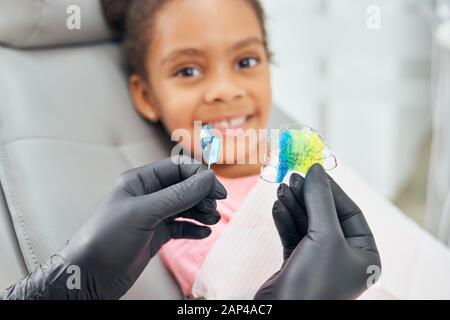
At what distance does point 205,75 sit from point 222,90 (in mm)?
45

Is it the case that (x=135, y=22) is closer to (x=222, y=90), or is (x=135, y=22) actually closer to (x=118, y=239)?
(x=222, y=90)

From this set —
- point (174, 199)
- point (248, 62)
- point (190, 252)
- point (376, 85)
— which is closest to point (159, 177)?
point (174, 199)

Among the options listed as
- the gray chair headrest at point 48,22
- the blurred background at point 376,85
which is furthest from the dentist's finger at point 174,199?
the blurred background at point 376,85

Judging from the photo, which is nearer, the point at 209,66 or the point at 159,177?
the point at 159,177

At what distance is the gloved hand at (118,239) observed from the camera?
0.62 m

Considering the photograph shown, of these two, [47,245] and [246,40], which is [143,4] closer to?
[246,40]

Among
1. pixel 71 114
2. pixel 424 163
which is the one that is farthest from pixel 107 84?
pixel 424 163

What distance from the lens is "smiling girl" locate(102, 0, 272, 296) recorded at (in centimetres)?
84

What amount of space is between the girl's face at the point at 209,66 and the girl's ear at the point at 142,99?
0.03 metres

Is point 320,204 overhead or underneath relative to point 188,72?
underneath

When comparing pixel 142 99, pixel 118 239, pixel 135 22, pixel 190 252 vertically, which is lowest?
pixel 190 252

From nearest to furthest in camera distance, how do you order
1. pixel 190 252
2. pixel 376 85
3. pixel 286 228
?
pixel 286 228, pixel 190 252, pixel 376 85

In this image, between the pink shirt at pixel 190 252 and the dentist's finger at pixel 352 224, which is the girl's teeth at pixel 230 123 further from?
the dentist's finger at pixel 352 224

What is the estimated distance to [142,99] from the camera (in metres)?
0.96
